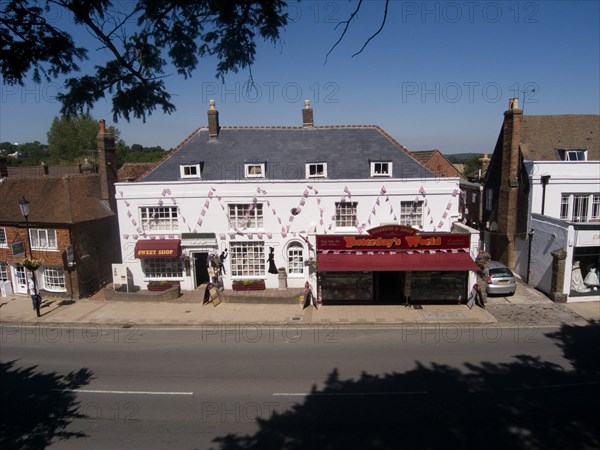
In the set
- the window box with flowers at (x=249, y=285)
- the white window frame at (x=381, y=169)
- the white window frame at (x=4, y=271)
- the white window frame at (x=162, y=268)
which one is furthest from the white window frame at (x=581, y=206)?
the white window frame at (x=4, y=271)

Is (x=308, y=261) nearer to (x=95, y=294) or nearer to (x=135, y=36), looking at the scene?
(x=95, y=294)

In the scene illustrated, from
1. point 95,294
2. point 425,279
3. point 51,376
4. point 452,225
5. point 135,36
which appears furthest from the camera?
point 95,294

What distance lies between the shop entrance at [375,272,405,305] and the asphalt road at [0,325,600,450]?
344 cm

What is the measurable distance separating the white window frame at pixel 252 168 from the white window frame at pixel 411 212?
7.25 metres

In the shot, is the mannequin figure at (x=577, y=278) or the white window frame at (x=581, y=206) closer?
the mannequin figure at (x=577, y=278)

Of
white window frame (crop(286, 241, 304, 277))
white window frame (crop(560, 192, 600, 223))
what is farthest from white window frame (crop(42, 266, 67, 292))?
white window frame (crop(560, 192, 600, 223))

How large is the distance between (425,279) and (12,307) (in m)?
20.9

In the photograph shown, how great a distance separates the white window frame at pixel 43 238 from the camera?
22.0m

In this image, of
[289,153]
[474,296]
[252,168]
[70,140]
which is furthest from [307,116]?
[70,140]

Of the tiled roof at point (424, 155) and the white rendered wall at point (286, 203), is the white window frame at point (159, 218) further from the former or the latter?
the tiled roof at point (424, 155)

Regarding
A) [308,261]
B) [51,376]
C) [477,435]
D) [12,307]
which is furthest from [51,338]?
[477,435]

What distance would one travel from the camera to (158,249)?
69.1 feet

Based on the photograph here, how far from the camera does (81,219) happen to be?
72.5ft

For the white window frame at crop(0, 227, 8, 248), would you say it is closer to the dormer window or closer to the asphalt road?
the asphalt road
